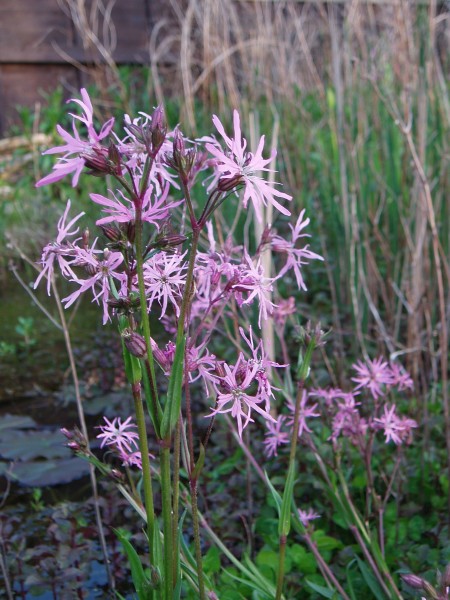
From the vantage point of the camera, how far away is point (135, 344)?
83cm

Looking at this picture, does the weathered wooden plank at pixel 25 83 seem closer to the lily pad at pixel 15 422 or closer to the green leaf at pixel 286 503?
the lily pad at pixel 15 422

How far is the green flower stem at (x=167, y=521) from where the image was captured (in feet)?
2.88

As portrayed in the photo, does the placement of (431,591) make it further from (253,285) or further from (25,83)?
(25,83)

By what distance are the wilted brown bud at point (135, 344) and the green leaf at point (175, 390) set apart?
4cm

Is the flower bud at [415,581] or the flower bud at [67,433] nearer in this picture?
the flower bud at [415,581]

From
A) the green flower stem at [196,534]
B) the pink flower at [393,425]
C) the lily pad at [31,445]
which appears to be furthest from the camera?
the lily pad at [31,445]

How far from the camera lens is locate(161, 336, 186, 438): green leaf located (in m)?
0.83

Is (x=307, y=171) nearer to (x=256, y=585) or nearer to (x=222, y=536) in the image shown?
(x=222, y=536)

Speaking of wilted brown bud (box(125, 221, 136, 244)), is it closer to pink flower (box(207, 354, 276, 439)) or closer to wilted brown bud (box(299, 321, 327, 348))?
pink flower (box(207, 354, 276, 439))

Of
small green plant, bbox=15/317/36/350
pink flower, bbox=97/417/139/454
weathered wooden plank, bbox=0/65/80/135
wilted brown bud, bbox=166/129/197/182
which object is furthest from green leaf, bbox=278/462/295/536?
weathered wooden plank, bbox=0/65/80/135

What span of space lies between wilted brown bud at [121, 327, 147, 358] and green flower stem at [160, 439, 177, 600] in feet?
Result: 0.37

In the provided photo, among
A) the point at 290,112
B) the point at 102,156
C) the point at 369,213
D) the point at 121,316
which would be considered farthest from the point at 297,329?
the point at 290,112

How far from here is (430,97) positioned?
8.86 feet

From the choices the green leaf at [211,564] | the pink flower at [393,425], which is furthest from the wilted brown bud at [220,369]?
the green leaf at [211,564]
